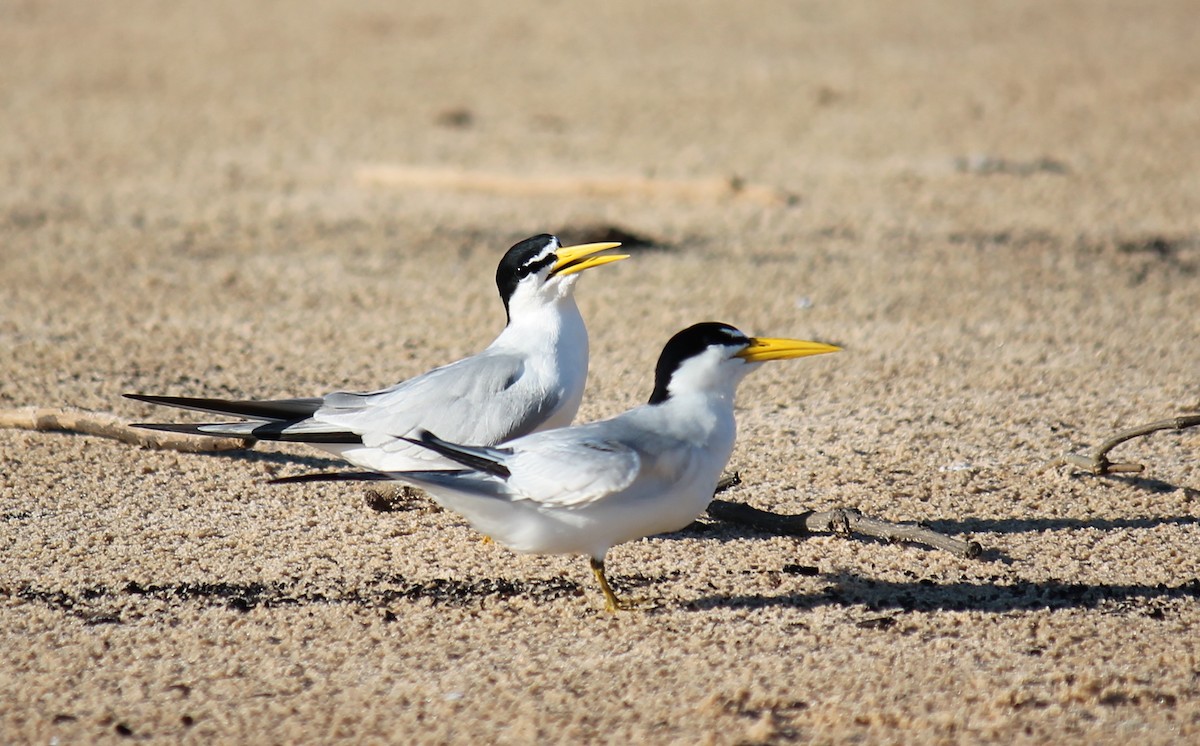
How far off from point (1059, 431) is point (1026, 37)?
403 inches

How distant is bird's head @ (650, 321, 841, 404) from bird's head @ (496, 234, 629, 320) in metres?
0.86

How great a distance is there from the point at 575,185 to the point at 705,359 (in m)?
5.39

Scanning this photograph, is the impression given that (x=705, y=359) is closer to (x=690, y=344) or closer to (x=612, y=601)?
(x=690, y=344)

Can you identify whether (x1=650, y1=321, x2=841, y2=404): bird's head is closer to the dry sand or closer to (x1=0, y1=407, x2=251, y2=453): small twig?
the dry sand

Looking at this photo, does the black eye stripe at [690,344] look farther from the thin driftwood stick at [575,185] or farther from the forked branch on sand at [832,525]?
the thin driftwood stick at [575,185]

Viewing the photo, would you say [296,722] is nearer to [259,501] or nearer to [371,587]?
[371,587]

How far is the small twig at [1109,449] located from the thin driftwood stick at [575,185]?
4424 millimetres

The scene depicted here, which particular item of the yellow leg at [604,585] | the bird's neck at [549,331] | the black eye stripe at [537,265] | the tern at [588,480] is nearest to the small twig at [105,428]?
the bird's neck at [549,331]

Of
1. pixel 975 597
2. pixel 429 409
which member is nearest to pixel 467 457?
pixel 429 409

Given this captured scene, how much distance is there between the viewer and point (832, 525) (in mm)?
3975

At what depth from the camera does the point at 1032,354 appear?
5977 millimetres

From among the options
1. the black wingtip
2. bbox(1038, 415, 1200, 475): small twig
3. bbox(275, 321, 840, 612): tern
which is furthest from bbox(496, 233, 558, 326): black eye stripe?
bbox(1038, 415, 1200, 475): small twig

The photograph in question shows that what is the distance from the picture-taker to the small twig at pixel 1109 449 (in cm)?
422

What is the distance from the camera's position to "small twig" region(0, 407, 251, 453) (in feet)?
15.3
